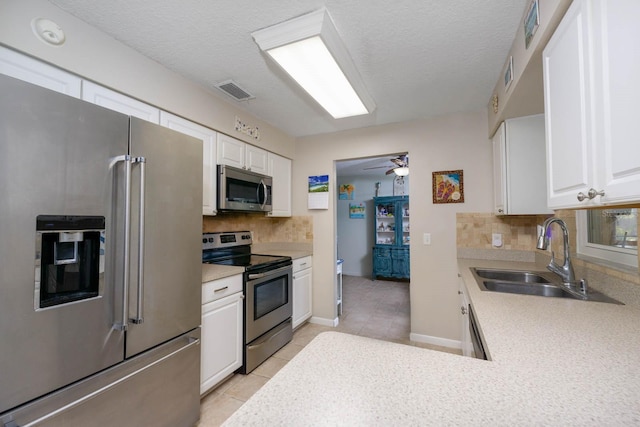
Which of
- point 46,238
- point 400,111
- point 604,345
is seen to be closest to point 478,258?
point 400,111

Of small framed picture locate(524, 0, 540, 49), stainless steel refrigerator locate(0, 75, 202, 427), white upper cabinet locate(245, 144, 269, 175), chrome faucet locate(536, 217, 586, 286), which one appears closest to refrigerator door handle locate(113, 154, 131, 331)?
stainless steel refrigerator locate(0, 75, 202, 427)

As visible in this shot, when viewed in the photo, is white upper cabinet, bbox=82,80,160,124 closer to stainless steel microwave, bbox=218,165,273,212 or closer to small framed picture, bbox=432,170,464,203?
stainless steel microwave, bbox=218,165,273,212

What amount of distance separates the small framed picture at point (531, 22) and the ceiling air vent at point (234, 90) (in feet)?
6.13

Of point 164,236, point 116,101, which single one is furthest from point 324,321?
point 116,101

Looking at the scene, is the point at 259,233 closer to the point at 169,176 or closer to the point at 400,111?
the point at 169,176

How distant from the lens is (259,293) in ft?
7.57

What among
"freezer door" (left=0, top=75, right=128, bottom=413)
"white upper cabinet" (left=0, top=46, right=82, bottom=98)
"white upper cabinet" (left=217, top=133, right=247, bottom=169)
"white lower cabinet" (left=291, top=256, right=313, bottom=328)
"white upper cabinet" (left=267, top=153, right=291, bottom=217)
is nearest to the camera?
"freezer door" (left=0, top=75, right=128, bottom=413)

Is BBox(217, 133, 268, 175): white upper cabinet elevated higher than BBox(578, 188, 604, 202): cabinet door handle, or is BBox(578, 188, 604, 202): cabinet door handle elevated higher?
BBox(217, 133, 268, 175): white upper cabinet

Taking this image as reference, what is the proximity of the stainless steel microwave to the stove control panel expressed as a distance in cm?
37

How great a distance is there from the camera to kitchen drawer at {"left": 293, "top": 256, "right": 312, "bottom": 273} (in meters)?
2.95

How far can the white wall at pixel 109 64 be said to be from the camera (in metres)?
1.22

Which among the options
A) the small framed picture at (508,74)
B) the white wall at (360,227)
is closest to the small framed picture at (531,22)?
the small framed picture at (508,74)

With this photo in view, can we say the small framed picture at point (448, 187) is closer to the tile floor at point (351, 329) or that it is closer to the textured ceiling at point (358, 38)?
the textured ceiling at point (358, 38)

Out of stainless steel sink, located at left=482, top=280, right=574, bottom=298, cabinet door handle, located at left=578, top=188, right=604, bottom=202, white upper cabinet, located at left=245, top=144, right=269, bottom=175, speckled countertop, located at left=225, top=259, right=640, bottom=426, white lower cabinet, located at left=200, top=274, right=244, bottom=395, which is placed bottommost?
white lower cabinet, located at left=200, top=274, right=244, bottom=395
